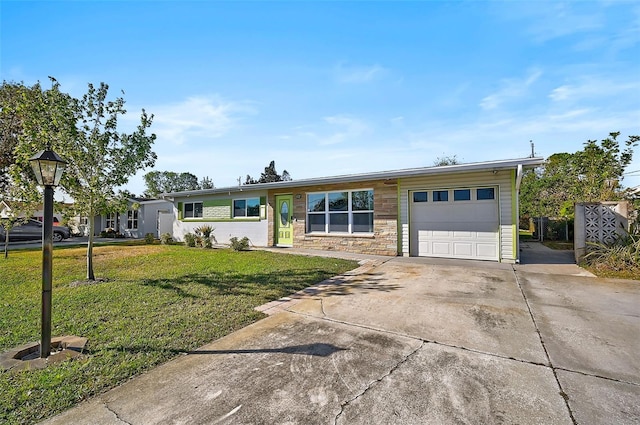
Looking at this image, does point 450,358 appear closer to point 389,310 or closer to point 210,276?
point 389,310

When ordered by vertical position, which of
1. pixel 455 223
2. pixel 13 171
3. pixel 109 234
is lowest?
pixel 109 234

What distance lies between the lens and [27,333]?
367cm

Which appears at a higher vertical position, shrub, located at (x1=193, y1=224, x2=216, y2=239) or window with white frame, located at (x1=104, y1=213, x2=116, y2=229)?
window with white frame, located at (x1=104, y1=213, x2=116, y2=229)

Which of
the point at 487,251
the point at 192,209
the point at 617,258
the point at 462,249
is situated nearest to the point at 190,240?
the point at 192,209

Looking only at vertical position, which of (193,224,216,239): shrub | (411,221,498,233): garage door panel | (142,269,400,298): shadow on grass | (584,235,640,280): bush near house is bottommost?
(142,269,400,298): shadow on grass

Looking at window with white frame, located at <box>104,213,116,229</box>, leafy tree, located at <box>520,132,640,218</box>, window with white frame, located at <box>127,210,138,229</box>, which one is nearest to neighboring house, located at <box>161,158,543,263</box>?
leafy tree, located at <box>520,132,640,218</box>

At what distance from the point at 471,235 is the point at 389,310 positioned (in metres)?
5.78

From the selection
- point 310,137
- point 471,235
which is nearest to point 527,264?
point 471,235

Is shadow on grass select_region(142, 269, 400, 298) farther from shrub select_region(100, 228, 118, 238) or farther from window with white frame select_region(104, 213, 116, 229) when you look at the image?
window with white frame select_region(104, 213, 116, 229)

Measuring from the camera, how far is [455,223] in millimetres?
9180

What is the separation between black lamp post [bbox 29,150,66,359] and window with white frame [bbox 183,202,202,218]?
42.3 ft

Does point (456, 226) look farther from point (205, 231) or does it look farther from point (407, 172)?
point (205, 231)

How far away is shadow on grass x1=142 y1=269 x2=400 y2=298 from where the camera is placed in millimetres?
5664

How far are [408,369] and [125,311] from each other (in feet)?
13.8
